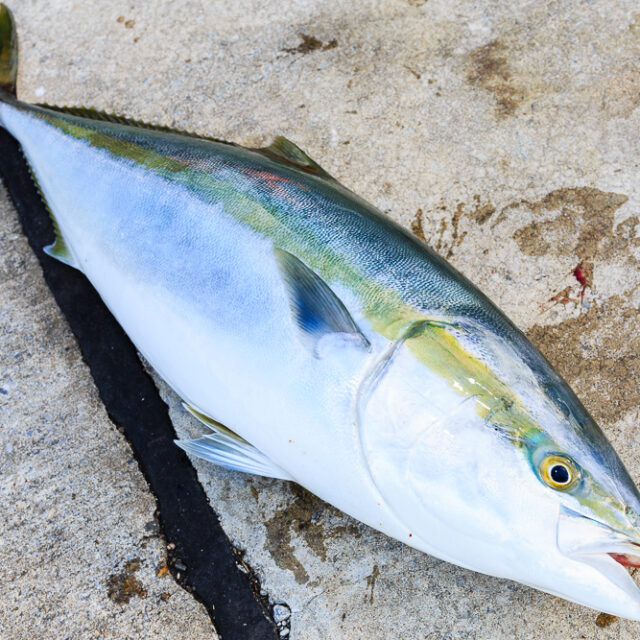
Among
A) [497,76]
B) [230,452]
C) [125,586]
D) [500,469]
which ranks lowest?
[125,586]

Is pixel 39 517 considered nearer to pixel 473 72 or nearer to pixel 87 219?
pixel 87 219

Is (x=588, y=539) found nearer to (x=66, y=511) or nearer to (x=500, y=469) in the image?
(x=500, y=469)

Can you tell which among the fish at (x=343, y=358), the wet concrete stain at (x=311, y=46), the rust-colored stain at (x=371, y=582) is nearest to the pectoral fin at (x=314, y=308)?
the fish at (x=343, y=358)

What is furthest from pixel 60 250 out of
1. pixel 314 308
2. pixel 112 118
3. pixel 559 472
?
pixel 559 472

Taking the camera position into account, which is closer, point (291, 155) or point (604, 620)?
point (604, 620)

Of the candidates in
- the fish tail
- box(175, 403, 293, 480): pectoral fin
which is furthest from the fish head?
the fish tail

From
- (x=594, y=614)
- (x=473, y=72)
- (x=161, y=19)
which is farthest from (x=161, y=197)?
(x=594, y=614)

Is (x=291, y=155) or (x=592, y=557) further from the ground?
(x=291, y=155)
